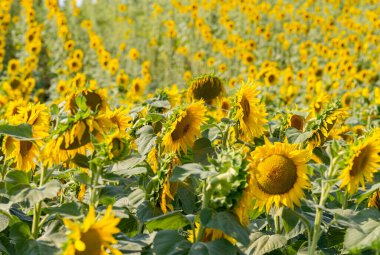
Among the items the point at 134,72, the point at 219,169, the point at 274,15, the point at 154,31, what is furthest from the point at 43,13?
the point at 219,169

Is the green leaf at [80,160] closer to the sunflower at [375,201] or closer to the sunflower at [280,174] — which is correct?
the sunflower at [280,174]

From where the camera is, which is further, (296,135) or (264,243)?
(296,135)

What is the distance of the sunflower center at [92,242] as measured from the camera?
4.33 feet

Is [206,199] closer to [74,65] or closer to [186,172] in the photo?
[186,172]

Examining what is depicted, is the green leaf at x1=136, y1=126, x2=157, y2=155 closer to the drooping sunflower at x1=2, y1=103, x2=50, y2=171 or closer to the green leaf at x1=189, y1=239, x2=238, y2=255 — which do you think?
the drooping sunflower at x1=2, y1=103, x2=50, y2=171

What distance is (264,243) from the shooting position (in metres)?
1.82

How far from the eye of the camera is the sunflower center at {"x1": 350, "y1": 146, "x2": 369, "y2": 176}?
5.65ft

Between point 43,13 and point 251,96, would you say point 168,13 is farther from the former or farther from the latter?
point 251,96

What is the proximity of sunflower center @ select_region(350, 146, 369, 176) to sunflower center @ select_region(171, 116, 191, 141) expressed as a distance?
23.2 inches

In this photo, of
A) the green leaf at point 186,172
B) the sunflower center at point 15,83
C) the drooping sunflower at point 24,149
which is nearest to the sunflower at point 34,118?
the drooping sunflower at point 24,149

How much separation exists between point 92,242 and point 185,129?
0.83 metres

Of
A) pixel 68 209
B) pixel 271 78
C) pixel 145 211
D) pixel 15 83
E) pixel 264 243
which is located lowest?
pixel 271 78

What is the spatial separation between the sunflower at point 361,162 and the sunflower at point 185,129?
0.55 metres

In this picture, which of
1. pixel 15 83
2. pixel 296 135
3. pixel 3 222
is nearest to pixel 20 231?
pixel 3 222
